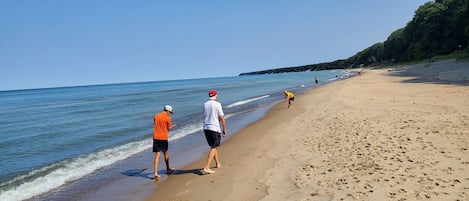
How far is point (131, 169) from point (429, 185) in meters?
7.40

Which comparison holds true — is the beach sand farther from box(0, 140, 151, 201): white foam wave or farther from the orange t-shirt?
box(0, 140, 151, 201): white foam wave

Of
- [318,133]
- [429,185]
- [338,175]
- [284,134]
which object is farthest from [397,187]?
[284,134]

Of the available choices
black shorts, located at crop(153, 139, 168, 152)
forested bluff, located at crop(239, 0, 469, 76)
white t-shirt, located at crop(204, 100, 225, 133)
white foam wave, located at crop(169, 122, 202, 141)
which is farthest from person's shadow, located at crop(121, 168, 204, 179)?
forested bluff, located at crop(239, 0, 469, 76)

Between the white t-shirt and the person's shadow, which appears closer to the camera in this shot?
the white t-shirt

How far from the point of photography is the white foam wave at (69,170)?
8367mm

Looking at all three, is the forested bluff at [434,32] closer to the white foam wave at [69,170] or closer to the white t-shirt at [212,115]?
the white foam wave at [69,170]

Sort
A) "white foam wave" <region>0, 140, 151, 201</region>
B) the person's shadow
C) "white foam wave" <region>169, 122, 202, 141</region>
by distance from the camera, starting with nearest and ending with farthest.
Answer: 1. "white foam wave" <region>0, 140, 151, 201</region>
2. the person's shadow
3. "white foam wave" <region>169, 122, 202, 141</region>

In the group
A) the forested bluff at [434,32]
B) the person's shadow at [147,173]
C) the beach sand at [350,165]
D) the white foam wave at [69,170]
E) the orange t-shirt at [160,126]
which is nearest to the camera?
the beach sand at [350,165]

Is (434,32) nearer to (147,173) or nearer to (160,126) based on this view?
(147,173)

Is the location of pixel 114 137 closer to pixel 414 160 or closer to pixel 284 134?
pixel 284 134

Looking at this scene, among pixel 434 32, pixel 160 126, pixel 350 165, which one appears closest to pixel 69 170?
pixel 160 126

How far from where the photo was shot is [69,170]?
10.2 metres

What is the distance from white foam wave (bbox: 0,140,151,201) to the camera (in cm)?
837

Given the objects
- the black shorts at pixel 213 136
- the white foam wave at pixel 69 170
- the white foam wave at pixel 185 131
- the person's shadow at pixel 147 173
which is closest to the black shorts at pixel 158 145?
the person's shadow at pixel 147 173
